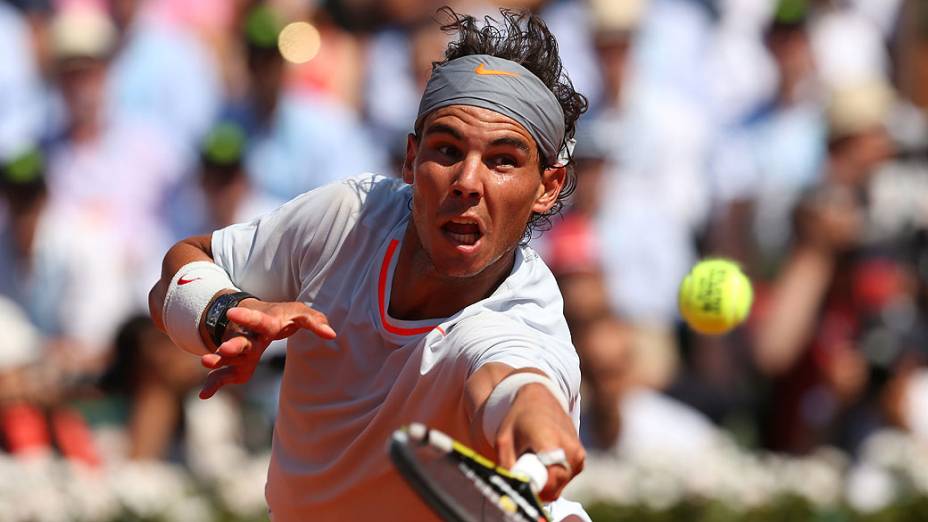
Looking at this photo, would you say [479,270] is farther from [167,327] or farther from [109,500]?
[109,500]

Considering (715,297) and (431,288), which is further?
(715,297)

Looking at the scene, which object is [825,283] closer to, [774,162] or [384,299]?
[774,162]

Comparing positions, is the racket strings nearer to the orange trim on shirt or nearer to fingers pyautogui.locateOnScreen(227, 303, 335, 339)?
fingers pyautogui.locateOnScreen(227, 303, 335, 339)

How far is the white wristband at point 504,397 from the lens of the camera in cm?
348

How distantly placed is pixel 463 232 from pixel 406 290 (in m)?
0.30

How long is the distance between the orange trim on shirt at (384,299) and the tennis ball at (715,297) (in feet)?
4.28

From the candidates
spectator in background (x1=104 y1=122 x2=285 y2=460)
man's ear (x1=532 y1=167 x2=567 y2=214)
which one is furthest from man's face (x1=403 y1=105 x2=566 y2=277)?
spectator in background (x1=104 y1=122 x2=285 y2=460)

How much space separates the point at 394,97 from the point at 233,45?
4.09 ft

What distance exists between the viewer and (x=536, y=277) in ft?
14.2

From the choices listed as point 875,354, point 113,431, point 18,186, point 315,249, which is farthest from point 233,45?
point 315,249

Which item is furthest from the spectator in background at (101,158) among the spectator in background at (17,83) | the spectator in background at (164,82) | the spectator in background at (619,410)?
the spectator in background at (619,410)

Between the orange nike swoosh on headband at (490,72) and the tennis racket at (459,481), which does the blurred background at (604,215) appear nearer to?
the orange nike swoosh on headband at (490,72)

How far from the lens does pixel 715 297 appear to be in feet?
16.8

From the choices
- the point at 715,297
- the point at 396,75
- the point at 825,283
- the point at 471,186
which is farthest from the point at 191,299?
the point at 396,75
